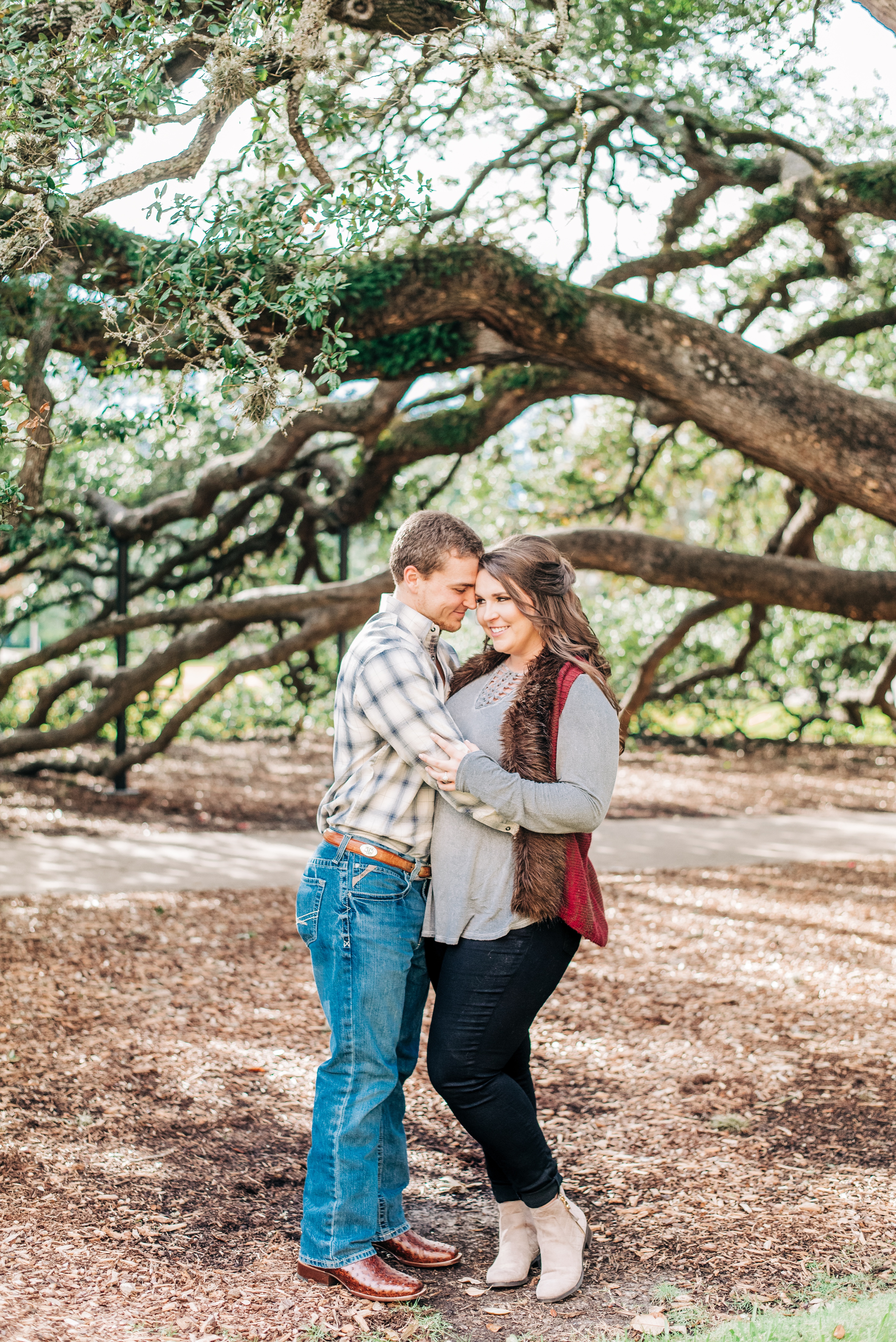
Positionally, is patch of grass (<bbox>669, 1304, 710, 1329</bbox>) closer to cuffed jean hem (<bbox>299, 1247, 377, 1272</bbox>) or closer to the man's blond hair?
cuffed jean hem (<bbox>299, 1247, 377, 1272</bbox>)

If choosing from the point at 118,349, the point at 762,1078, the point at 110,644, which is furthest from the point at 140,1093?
the point at 110,644

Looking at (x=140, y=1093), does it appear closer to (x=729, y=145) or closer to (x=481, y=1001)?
(x=481, y=1001)

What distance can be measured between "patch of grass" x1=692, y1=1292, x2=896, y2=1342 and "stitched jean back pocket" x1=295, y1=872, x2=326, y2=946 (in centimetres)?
Result: 127

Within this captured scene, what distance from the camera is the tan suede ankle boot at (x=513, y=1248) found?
2.91 m

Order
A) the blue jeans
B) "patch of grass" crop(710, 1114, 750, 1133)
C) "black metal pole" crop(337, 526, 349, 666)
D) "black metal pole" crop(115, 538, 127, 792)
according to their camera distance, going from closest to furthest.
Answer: the blue jeans
"patch of grass" crop(710, 1114, 750, 1133)
"black metal pole" crop(115, 538, 127, 792)
"black metal pole" crop(337, 526, 349, 666)

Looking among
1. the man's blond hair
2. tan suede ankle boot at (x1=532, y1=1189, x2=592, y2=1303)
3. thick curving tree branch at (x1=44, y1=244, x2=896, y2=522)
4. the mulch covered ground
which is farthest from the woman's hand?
the mulch covered ground

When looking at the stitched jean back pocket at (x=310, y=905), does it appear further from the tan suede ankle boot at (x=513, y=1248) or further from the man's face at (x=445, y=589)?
the tan suede ankle boot at (x=513, y=1248)

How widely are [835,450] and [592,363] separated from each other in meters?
1.41

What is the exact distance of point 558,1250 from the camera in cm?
287

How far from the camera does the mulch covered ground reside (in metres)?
8.93

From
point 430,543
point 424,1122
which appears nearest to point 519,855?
point 430,543

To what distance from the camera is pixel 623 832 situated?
8.80 meters

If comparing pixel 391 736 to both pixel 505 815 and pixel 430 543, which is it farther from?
pixel 430 543

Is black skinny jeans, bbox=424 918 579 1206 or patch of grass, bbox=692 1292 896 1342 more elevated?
black skinny jeans, bbox=424 918 579 1206
